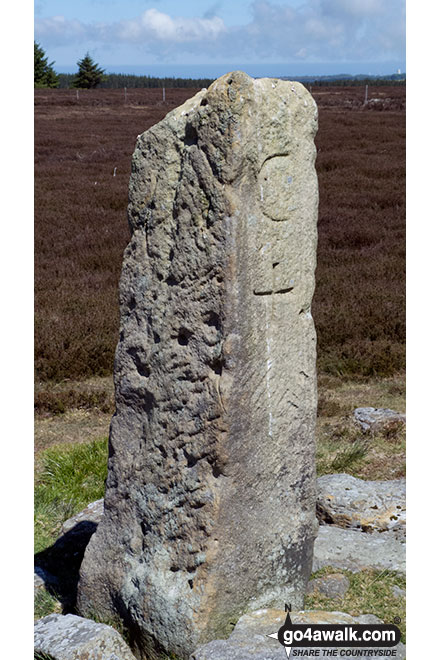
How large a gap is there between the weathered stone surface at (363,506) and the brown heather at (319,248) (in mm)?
2778

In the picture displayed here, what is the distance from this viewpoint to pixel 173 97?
3909cm

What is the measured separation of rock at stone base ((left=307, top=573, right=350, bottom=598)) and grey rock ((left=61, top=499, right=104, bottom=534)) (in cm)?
132

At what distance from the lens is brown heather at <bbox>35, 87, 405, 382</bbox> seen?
293 inches

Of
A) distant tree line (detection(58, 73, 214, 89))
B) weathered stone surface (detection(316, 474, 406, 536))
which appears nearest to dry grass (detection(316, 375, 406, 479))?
weathered stone surface (detection(316, 474, 406, 536))

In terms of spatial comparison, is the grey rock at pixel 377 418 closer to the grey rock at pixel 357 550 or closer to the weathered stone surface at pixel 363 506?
the weathered stone surface at pixel 363 506

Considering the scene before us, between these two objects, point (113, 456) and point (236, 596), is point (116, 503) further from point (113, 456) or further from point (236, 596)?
point (236, 596)

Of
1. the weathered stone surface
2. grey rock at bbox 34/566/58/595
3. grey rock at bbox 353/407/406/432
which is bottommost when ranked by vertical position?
grey rock at bbox 34/566/58/595

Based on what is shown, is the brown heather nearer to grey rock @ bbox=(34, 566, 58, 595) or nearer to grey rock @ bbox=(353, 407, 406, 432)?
grey rock @ bbox=(353, 407, 406, 432)

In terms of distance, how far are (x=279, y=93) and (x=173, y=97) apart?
3774 centimetres

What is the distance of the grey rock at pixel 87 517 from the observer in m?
4.33

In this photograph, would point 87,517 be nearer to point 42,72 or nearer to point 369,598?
point 369,598

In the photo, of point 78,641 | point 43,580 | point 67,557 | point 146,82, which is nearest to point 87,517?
point 67,557

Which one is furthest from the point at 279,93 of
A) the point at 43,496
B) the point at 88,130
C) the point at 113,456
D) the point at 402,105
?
the point at 402,105

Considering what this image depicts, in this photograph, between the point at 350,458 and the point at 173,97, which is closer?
the point at 350,458
